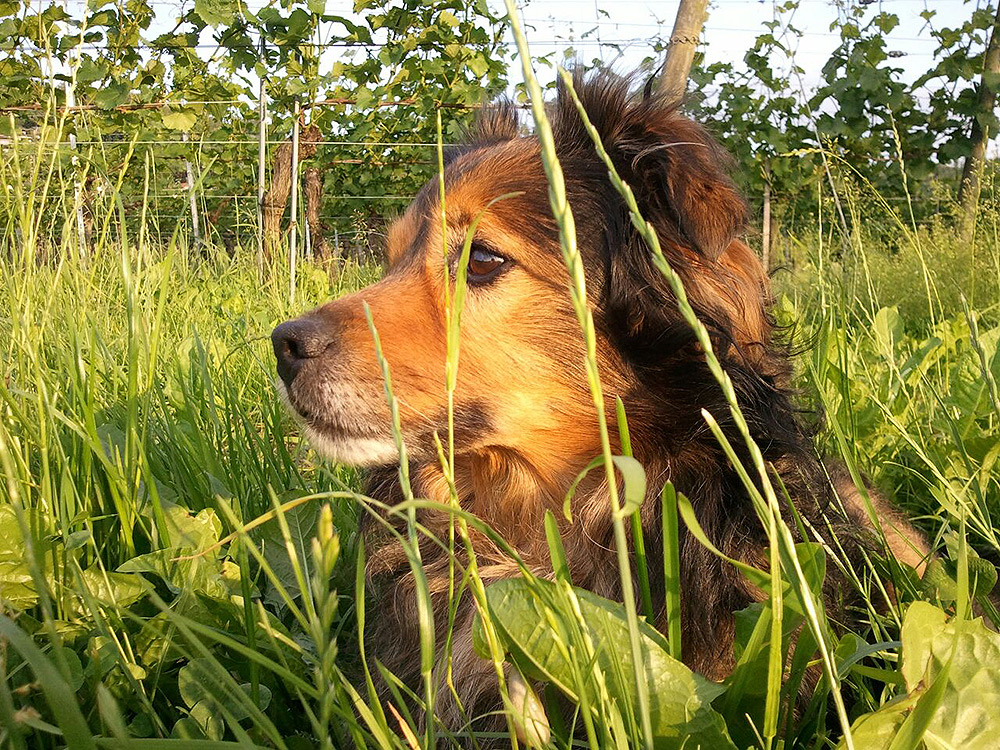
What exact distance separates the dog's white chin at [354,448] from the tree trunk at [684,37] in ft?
13.8

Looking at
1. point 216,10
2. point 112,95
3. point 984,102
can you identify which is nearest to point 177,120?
point 112,95

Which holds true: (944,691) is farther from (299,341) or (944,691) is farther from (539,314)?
(299,341)

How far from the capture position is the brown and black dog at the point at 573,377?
1.63 m

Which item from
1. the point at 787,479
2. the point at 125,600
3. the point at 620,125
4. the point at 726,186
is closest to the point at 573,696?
the point at 125,600

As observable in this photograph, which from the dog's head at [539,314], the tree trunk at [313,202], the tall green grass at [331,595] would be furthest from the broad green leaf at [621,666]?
the tree trunk at [313,202]

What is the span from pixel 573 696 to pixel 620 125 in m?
1.43

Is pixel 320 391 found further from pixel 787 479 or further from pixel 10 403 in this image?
pixel 787 479

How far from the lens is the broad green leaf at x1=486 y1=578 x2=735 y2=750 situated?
3.05 ft

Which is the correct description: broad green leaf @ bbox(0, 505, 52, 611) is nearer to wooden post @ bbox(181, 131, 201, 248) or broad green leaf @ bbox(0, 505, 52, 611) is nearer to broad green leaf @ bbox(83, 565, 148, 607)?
broad green leaf @ bbox(83, 565, 148, 607)

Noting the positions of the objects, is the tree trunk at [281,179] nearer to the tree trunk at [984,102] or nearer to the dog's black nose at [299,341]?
the dog's black nose at [299,341]

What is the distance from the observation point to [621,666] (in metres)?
0.92

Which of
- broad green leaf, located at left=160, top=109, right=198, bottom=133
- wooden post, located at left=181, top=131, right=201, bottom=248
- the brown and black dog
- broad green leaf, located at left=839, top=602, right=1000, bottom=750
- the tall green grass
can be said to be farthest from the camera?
broad green leaf, located at left=160, top=109, right=198, bottom=133

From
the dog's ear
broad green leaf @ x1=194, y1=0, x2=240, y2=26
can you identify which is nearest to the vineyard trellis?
broad green leaf @ x1=194, y1=0, x2=240, y2=26

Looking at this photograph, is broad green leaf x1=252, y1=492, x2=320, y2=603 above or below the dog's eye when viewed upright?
below
